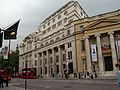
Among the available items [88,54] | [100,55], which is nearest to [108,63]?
[100,55]

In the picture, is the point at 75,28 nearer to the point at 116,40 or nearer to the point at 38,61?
the point at 116,40

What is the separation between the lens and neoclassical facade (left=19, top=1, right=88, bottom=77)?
2393 inches

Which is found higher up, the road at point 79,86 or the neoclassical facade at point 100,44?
the neoclassical facade at point 100,44

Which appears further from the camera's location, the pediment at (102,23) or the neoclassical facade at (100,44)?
the pediment at (102,23)

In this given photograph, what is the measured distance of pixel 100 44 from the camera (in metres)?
51.8

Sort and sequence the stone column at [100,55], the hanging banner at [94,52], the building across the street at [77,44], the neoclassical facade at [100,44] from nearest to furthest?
the neoclassical facade at [100,44] → the stone column at [100,55] → the building across the street at [77,44] → the hanging banner at [94,52]

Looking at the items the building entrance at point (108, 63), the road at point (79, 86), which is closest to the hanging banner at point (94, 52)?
the building entrance at point (108, 63)

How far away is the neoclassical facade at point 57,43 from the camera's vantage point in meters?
60.8

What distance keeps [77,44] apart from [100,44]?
25.8ft

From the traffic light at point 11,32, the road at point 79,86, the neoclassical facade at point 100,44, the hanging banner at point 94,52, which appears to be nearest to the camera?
the traffic light at point 11,32

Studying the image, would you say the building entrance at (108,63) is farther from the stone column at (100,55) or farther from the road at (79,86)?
the road at (79,86)

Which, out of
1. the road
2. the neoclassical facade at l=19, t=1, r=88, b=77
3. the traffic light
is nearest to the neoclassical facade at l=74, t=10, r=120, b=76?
the neoclassical facade at l=19, t=1, r=88, b=77

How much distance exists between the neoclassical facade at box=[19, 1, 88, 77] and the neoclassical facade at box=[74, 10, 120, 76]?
3890 millimetres

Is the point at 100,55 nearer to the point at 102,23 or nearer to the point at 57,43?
the point at 102,23
